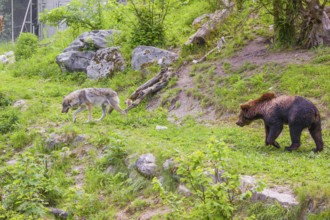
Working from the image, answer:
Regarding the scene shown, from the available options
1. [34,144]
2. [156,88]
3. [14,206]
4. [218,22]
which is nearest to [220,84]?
[156,88]

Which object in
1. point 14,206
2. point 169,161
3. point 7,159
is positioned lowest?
point 7,159

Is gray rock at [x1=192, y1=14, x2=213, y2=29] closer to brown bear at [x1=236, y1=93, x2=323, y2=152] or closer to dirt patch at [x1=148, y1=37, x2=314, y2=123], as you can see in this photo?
dirt patch at [x1=148, y1=37, x2=314, y2=123]

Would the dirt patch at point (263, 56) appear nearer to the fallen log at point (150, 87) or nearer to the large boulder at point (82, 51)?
the fallen log at point (150, 87)

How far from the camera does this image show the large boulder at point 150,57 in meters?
18.2

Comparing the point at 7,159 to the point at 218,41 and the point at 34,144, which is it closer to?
the point at 34,144

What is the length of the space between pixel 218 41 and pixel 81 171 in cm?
811

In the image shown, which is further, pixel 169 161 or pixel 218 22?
pixel 218 22

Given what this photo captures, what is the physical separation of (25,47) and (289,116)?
18.5 meters

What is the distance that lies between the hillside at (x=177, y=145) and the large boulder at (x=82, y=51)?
0.43 metres

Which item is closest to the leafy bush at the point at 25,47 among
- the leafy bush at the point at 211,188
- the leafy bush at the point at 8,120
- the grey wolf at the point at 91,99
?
the leafy bush at the point at 8,120

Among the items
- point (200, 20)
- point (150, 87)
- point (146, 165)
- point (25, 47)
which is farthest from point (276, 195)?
point (25, 47)

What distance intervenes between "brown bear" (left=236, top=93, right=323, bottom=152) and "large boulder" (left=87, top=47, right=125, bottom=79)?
344 inches

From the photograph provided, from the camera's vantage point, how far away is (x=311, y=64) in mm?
14375

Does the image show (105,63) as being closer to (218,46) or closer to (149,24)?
(149,24)
